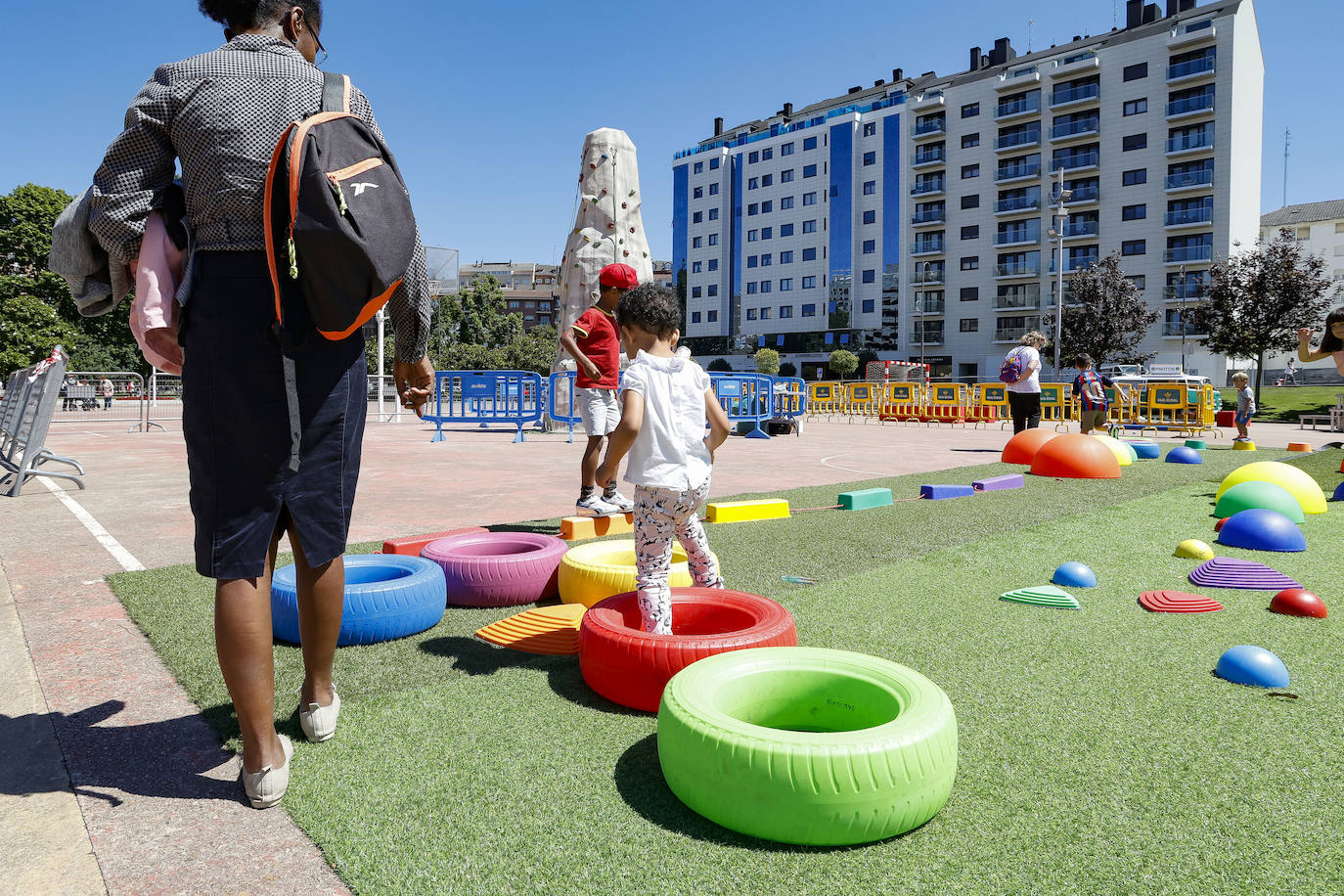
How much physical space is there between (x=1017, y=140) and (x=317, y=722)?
7018 centimetres

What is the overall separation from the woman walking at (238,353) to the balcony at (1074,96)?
6830 centimetres

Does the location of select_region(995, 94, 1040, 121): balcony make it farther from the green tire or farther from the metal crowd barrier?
the green tire

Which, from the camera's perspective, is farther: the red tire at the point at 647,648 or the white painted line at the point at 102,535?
the white painted line at the point at 102,535

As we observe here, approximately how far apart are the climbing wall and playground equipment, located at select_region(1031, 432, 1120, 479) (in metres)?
12.6

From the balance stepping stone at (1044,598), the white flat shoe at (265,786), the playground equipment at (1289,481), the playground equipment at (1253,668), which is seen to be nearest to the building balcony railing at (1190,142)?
the playground equipment at (1289,481)

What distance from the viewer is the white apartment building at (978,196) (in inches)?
2130

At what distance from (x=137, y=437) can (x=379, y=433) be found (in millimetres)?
5129

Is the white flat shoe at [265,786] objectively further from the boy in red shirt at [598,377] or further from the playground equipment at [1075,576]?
the playground equipment at [1075,576]

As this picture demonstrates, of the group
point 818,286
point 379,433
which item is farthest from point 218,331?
A: point 818,286

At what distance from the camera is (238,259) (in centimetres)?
222

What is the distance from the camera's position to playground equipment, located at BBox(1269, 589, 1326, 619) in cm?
398

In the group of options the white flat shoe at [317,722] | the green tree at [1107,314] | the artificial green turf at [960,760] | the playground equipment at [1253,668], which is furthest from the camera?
the green tree at [1107,314]

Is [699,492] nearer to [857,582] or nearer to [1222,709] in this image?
[857,582]

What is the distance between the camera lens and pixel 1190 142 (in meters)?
53.8
